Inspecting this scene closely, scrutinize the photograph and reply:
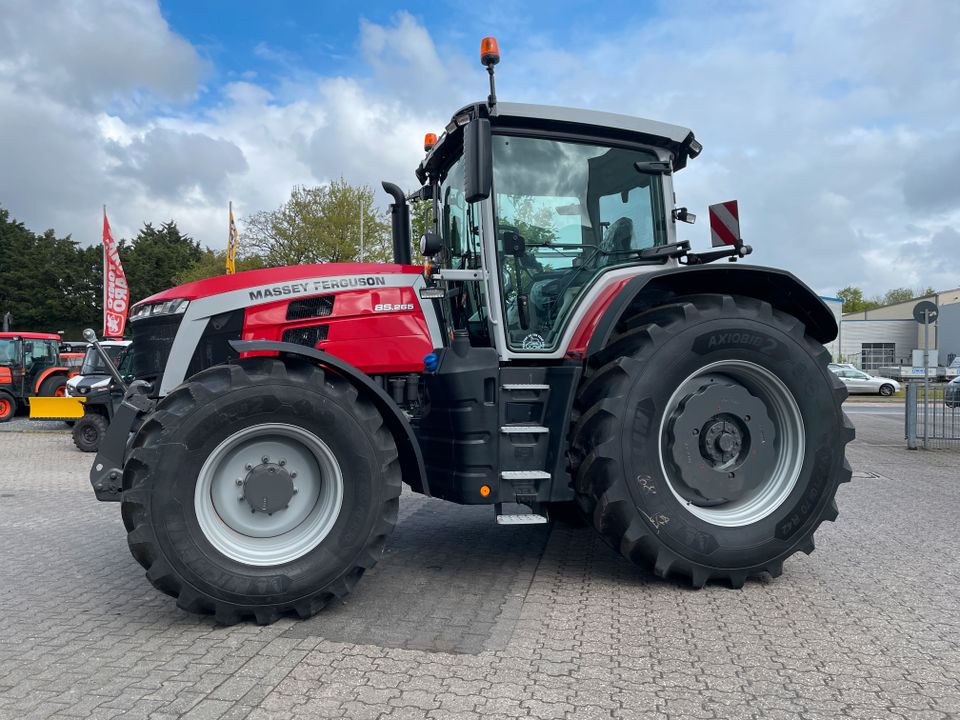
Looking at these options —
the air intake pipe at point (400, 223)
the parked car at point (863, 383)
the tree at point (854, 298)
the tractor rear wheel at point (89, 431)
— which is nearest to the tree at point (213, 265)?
the tractor rear wheel at point (89, 431)

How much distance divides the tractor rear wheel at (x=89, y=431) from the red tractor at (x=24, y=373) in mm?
6563

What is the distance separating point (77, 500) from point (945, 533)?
7.96 metres

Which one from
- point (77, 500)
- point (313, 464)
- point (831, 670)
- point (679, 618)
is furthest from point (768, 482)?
point (77, 500)

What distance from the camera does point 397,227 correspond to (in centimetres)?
545

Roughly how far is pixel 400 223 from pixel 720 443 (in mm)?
2663

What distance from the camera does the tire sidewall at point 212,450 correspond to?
11.6 ft

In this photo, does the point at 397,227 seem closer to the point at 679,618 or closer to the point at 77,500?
the point at 679,618

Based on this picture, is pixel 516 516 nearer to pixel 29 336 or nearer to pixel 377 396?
pixel 377 396

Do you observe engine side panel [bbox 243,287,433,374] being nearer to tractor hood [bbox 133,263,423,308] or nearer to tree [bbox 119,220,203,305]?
tractor hood [bbox 133,263,423,308]

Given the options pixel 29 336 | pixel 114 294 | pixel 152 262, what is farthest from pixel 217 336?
pixel 152 262

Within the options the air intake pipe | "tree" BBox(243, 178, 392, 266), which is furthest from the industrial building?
the air intake pipe

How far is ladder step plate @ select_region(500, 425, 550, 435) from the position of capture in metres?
4.22

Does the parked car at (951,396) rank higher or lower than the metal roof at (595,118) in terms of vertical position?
lower

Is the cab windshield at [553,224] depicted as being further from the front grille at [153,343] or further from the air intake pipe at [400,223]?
the front grille at [153,343]
